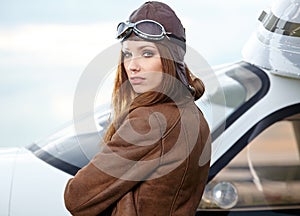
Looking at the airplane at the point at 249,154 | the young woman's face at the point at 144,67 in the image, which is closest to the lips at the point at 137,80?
the young woman's face at the point at 144,67

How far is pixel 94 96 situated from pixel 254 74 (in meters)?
1.37

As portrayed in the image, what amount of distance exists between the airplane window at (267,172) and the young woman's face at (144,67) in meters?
1.38

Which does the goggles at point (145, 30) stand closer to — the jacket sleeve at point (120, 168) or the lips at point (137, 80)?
the lips at point (137, 80)

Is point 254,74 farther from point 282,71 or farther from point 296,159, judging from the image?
point 296,159

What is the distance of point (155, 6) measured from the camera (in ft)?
Answer: 7.32

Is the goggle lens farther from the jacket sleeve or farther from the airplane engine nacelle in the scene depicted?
the airplane engine nacelle

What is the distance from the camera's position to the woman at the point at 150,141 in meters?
2.06

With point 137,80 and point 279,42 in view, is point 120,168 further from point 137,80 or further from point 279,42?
point 279,42

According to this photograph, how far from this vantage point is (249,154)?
11.5ft

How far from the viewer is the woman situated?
2.06 meters

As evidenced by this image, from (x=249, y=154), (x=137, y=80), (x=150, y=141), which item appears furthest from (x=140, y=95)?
(x=249, y=154)

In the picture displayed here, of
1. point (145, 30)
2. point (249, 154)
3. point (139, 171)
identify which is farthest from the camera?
point (249, 154)

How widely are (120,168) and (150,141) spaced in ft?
0.35

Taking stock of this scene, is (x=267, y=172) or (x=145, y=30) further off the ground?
(x=145, y=30)
